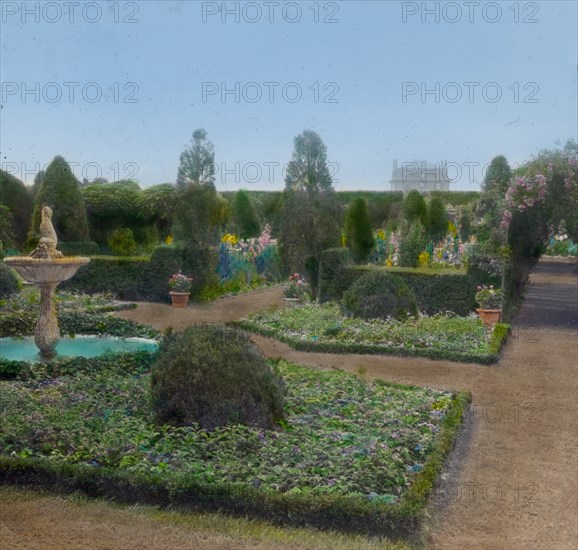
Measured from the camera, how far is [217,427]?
4.69 meters

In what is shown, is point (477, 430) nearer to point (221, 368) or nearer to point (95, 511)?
point (221, 368)

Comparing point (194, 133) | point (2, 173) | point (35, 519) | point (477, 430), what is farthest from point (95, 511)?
point (2, 173)

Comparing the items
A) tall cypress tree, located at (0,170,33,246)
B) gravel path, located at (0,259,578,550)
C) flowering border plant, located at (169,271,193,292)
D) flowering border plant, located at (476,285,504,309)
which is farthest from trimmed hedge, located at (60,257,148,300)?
flowering border plant, located at (476,285,504,309)

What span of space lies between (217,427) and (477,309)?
7.40 m

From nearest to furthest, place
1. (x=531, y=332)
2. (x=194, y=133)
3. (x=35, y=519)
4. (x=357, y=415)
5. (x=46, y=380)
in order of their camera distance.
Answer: (x=35, y=519) < (x=357, y=415) < (x=46, y=380) < (x=531, y=332) < (x=194, y=133)

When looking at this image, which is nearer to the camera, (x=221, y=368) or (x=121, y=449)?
(x=121, y=449)

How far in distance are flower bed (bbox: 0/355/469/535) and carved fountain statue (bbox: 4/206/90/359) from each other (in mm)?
1286

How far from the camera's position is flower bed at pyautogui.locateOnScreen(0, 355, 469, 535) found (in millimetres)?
3744

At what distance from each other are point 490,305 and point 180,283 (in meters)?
5.67

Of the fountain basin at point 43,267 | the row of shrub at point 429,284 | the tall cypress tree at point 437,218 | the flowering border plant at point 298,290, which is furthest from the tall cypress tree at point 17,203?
the tall cypress tree at point 437,218

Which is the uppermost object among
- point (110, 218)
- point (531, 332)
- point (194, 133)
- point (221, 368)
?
point (194, 133)

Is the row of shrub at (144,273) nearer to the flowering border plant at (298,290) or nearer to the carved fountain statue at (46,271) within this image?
the flowering border plant at (298,290)

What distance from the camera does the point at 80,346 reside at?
8.49 metres

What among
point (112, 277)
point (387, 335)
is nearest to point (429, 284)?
point (387, 335)
